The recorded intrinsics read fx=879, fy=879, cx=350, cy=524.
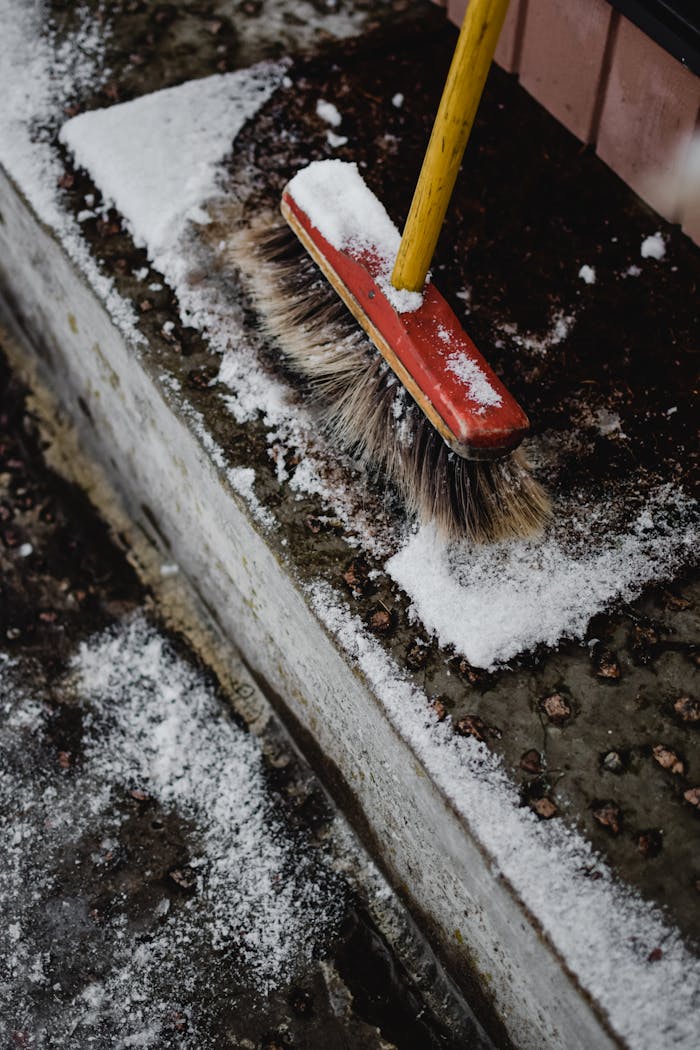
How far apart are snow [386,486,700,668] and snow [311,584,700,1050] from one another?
0.51ft

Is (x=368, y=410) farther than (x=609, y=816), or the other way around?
(x=368, y=410)

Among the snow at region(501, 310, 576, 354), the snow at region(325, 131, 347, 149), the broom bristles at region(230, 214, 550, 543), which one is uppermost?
the snow at region(325, 131, 347, 149)

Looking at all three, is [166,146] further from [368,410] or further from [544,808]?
[544,808]

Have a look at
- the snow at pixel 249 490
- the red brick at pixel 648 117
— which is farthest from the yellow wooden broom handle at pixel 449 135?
the red brick at pixel 648 117

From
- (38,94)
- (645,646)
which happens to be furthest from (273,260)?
(645,646)

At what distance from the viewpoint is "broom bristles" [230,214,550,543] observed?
5.39ft

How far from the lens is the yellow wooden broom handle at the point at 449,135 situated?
1.38 m

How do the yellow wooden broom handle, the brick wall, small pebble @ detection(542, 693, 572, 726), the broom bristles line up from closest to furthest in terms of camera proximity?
1. the yellow wooden broom handle
2. small pebble @ detection(542, 693, 572, 726)
3. the broom bristles
4. the brick wall

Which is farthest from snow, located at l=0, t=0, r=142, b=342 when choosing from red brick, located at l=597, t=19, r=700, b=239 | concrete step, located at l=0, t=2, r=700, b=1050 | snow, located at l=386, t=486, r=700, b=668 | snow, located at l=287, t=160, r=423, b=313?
red brick, located at l=597, t=19, r=700, b=239

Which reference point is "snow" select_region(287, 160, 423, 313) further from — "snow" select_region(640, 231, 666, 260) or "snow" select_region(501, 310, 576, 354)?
"snow" select_region(640, 231, 666, 260)

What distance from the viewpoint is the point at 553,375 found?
73.4 inches

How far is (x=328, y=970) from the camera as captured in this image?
1844 mm

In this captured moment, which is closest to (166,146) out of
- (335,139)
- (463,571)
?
(335,139)

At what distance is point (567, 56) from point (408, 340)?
100cm
